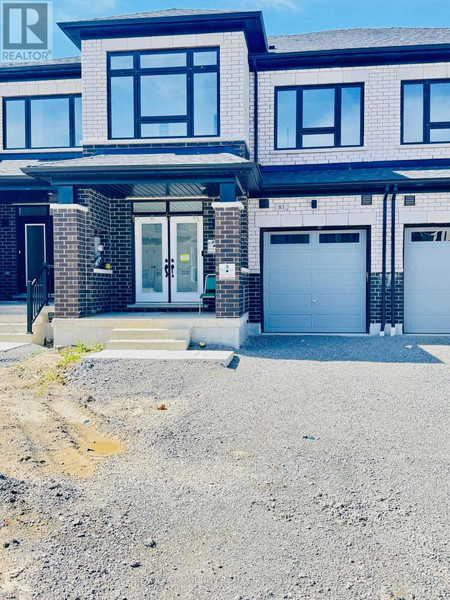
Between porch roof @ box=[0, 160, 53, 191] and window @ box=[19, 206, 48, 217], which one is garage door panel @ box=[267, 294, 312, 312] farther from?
window @ box=[19, 206, 48, 217]

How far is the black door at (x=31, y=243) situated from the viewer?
530 inches

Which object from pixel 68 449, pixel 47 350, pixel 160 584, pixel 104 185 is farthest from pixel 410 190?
pixel 160 584

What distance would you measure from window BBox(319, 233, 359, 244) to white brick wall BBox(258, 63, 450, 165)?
1.80m

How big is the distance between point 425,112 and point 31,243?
33.8 feet

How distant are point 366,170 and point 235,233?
421cm

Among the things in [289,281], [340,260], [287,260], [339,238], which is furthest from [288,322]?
[339,238]

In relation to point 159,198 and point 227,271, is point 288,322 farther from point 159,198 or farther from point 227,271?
point 159,198

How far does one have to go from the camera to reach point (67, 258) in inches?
391

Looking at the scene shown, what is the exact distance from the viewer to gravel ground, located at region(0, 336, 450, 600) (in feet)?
9.02

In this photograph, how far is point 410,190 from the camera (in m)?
11.5

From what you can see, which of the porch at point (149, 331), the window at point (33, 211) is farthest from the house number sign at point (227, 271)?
the window at point (33, 211)

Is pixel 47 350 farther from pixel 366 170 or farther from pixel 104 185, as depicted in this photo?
pixel 366 170

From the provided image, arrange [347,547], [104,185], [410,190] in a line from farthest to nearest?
[410,190] < [104,185] < [347,547]

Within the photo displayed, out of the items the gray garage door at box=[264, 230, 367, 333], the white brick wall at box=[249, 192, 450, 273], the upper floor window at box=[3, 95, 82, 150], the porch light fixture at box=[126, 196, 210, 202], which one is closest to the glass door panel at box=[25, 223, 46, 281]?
the upper floor window at box=[3, 95, 82, 150]
